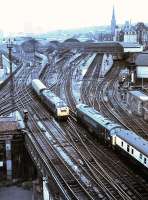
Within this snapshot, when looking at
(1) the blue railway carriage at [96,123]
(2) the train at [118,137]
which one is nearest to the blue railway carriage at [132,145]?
(2) the train at [118,137]

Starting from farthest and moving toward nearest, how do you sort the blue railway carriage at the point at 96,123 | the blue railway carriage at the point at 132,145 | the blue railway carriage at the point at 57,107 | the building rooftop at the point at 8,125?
1. the blue railway carriage at the point at 57,107
2. the building rooftop at the point at 8,125
3. the blue railway carriage at the point at 96,123
4. the blue railway carriage at the point at 132,145

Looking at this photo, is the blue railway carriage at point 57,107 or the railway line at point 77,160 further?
the blue railway carriage at point 57,107

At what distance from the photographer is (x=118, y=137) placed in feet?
82.7

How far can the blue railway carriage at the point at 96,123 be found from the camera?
2708 centimetres

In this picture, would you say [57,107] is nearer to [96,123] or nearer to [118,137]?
[96,123]

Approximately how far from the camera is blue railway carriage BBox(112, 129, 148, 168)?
72.6 ft

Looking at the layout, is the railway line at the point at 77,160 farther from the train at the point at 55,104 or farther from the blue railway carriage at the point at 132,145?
the blue railway carriage at the point at 132,145

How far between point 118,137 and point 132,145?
207cm

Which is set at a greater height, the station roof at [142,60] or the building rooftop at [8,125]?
the station roof at [142,60]

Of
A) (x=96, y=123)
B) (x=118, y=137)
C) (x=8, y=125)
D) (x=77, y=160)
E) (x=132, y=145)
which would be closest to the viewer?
(x=132, y=145)

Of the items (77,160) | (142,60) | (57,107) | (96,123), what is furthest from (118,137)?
(142,60)

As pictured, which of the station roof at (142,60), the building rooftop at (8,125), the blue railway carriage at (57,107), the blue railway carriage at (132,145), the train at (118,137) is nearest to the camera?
the blue railway carriage at (132,145)

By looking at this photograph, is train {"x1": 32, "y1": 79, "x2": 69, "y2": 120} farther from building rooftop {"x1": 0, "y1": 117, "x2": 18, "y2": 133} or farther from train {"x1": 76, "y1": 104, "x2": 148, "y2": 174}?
building rooftop {"x1": 0, "y1": 117, "x2": 18, "y2": 133}

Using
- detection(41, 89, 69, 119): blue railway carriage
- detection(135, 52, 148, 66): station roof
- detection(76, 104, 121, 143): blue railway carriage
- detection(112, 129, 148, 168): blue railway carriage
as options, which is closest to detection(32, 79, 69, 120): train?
detection(41, 89, 69, 119): blue railway carriage
